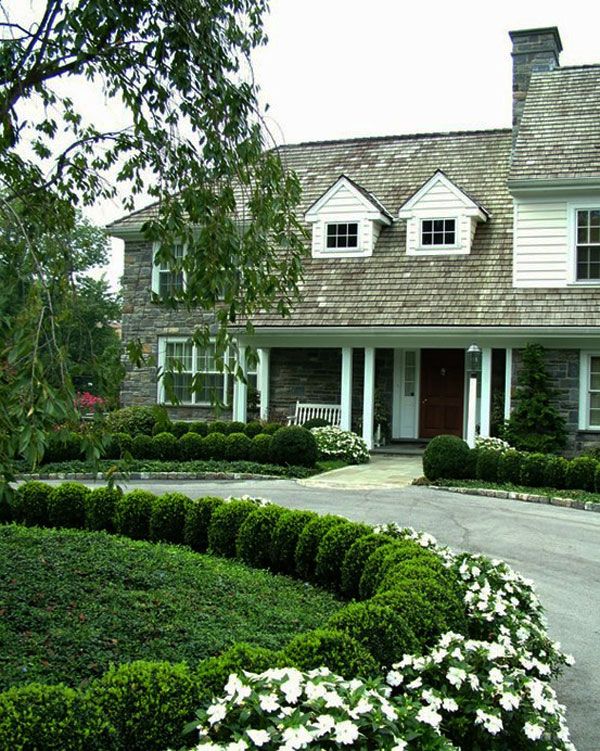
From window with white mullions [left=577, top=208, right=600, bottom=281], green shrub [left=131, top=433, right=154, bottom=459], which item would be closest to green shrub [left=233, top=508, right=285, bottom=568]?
green shrub [left=131, top=433, right=154, bottom=459]

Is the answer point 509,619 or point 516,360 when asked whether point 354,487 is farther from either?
point 509,619

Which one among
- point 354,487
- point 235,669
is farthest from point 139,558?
point 354,487

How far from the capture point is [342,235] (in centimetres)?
2092

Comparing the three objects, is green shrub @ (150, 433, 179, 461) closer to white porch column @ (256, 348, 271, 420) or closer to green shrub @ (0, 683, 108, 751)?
white porch column @ (256, 348, 271, 420)

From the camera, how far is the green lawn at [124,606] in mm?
5320

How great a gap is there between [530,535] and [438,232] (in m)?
10.5

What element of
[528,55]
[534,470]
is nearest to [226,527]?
[534,470]

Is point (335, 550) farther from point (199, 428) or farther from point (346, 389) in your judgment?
point (346, 389)

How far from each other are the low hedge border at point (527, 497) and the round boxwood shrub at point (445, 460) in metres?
0.44

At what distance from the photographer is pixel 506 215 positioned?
66.4 feet

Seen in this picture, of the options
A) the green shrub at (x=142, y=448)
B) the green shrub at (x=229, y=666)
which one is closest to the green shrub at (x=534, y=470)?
the green shrub at (x=142, y=448)

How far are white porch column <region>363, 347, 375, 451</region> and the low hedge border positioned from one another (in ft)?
15.2

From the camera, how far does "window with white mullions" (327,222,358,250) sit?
68.3ft

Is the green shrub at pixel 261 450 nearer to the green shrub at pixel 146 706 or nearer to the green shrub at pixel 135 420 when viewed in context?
the green shrub at pixel 135 420
